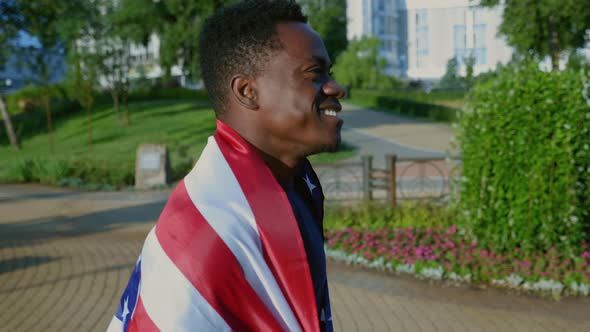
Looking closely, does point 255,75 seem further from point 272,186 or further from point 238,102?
point 272,186

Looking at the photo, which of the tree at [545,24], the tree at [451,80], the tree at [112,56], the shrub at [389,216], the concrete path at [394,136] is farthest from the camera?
the tree at [451,80]

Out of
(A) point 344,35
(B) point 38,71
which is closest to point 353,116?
(B) point 38,71

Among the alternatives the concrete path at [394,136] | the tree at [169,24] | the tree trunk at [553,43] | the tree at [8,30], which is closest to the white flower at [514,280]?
the concrete path at [394,136]

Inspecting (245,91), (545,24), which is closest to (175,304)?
(245,91)

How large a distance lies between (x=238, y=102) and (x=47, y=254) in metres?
7.14

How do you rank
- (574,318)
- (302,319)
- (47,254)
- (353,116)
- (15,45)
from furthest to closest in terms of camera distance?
(353,116) < (15,45) < (47,254) < (574,318) < (302,319)

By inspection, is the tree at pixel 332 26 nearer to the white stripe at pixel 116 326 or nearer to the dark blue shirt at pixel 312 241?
the dark blue shirt at pixel 312 241

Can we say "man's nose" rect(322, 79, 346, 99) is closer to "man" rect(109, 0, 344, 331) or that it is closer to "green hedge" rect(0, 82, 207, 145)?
"man" rect(109, 0, 344, 331)

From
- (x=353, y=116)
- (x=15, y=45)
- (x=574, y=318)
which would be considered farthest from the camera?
(x=353, y=116)

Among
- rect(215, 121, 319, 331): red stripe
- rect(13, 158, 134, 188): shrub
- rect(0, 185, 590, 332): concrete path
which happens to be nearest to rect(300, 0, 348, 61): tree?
rect(13, 158, 134, 188): shrub

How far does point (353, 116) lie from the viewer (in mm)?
33250

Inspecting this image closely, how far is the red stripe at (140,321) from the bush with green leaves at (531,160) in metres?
5.46

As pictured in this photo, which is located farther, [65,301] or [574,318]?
[65,301]

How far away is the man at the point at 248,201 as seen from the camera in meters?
1.27
